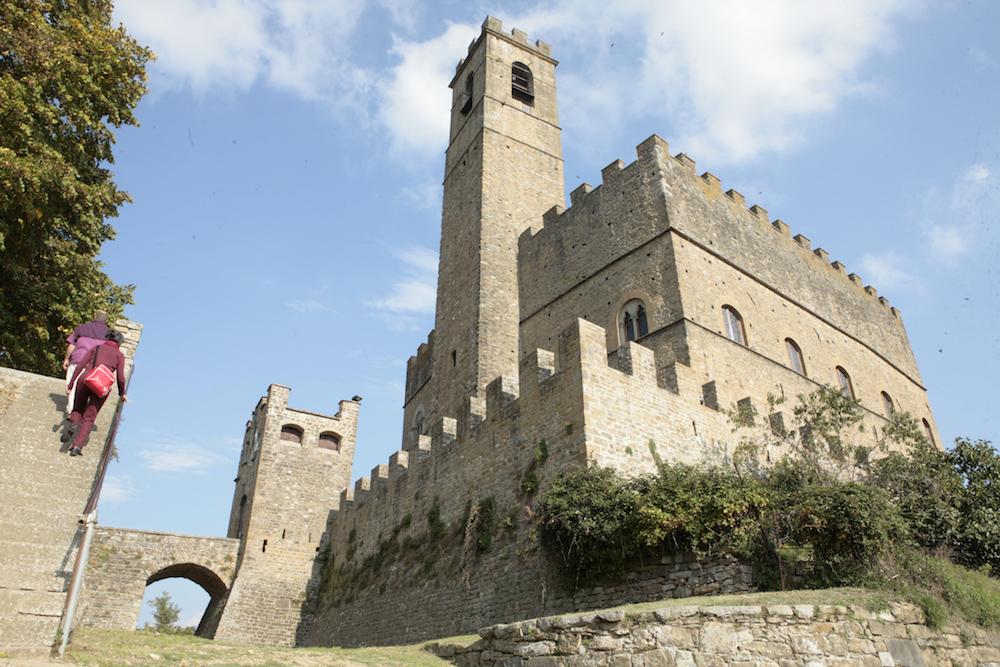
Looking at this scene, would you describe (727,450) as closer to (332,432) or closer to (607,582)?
(607,582)

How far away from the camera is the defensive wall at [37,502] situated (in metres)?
5.51

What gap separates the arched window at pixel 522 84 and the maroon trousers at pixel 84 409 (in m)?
20.3

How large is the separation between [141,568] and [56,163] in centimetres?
1322

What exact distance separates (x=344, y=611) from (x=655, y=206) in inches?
507

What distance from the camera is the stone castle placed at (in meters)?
12.0

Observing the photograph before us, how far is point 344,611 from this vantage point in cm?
1772

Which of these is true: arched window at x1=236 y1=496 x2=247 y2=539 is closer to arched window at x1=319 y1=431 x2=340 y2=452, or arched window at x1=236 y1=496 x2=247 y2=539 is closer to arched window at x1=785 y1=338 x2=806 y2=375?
arched window at x1=319 y1=431 x2=340 y2=452

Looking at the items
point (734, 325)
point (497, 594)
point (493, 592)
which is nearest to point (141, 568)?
point (493, 592)

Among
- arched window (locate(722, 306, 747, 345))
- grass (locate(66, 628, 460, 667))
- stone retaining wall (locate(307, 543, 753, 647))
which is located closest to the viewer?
grass (locate(66, 628, 460, 667))

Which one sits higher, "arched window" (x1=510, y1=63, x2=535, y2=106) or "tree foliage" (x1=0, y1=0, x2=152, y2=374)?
"arched window" (x1=510, y1=63, x2=535, y2=106)

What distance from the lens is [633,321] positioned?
1625 centimetres

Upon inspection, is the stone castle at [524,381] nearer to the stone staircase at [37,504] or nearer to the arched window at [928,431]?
the arched window at [928,431]

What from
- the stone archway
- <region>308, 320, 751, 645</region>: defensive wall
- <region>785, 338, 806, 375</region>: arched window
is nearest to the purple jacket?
<region>308, 320, 751, 645</region>: defensive wall

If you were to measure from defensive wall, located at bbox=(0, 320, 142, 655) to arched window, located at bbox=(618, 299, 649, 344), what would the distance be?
11.2 m
